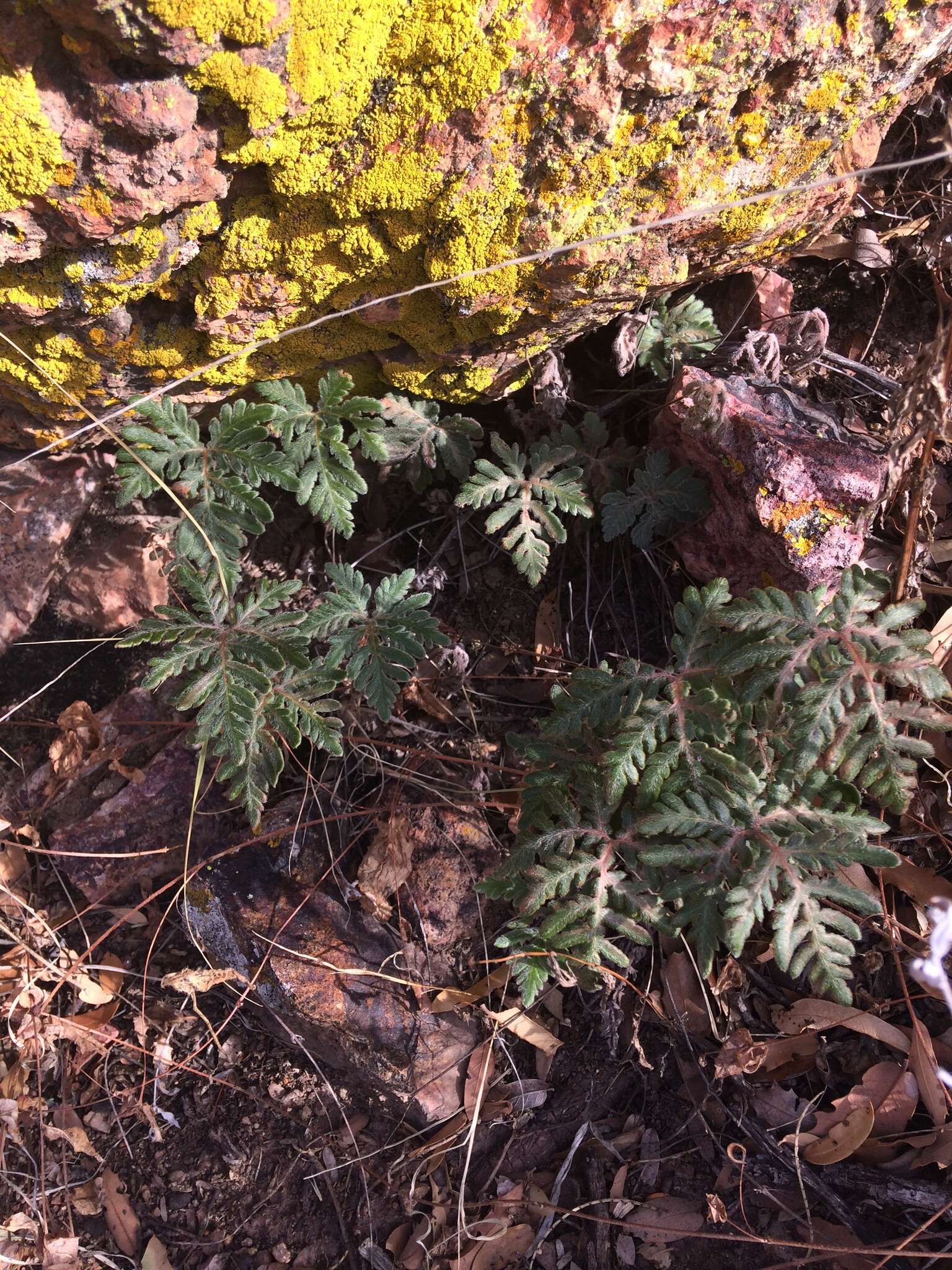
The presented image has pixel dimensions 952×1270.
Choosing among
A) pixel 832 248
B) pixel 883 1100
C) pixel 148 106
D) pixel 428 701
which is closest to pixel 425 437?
pixel 428 701

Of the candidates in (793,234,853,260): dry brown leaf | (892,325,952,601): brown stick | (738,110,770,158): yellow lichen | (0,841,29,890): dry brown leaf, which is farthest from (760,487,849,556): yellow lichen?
(0,841,29,890): dry brown leaf

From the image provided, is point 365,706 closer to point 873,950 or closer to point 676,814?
point 676,814

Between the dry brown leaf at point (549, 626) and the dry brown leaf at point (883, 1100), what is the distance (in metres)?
1.58

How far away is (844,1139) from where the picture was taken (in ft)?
8.55

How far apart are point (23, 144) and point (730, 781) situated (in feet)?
7.38

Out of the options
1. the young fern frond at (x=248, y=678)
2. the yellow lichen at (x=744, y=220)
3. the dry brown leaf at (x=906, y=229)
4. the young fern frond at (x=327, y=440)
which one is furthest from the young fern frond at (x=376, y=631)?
the dry brown leaf at (x=906, y=229)

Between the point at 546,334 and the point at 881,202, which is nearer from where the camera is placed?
the point at 546,334

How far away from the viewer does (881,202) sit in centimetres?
322

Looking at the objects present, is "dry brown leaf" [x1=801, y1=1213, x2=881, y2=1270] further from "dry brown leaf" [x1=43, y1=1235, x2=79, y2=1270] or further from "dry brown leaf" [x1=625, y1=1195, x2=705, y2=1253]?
"dry brown leaf" [x1=43, y1=1235, x2=79, y2=1270]

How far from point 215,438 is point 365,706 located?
1.01 m

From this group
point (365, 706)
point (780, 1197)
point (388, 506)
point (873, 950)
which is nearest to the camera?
point (780, 1197)

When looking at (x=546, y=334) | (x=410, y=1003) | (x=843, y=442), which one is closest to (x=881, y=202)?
(x=843, y=442)

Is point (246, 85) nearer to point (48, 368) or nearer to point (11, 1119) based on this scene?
point (48, 368)

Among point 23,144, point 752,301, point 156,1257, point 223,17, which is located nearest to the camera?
point 223,17
